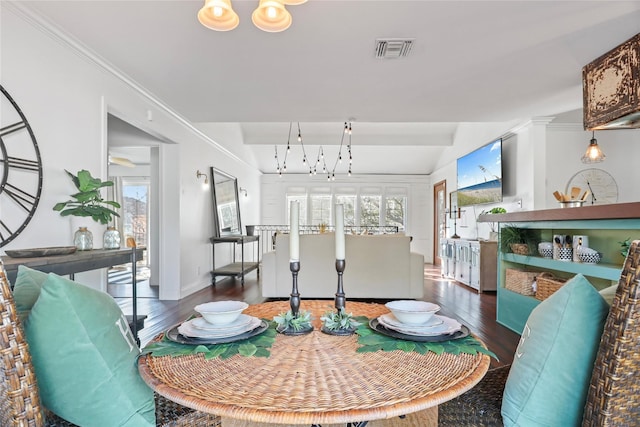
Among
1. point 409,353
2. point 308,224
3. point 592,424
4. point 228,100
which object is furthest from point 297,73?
point 308,224

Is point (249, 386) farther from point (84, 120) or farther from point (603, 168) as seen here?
point (603, 168)

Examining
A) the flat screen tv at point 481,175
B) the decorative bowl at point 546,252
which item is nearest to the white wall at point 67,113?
the decorative bowl at point 546,252

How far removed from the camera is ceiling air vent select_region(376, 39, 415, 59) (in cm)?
259

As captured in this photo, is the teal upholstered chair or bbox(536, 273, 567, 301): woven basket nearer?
the teal upholstered chair

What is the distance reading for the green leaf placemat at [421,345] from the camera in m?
0.99

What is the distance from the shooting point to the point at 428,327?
3.62 ft

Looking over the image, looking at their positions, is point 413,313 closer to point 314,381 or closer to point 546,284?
point 314,381

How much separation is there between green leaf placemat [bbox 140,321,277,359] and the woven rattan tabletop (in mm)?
15

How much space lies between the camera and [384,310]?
5.04 ft

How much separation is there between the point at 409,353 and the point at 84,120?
2.98 m

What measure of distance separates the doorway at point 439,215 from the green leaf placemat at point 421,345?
788 cm

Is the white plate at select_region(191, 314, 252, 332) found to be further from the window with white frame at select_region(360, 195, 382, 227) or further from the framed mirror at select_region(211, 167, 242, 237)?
the window with white frame at select_region(360, 195, 382, 227)

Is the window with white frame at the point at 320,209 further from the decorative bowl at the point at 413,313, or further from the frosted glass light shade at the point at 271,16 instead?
the decorative bowl at the point at 413,313

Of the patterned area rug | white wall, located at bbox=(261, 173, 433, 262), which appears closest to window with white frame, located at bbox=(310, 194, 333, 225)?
white wall, located at bbox=(261, 173, 433, 262)
